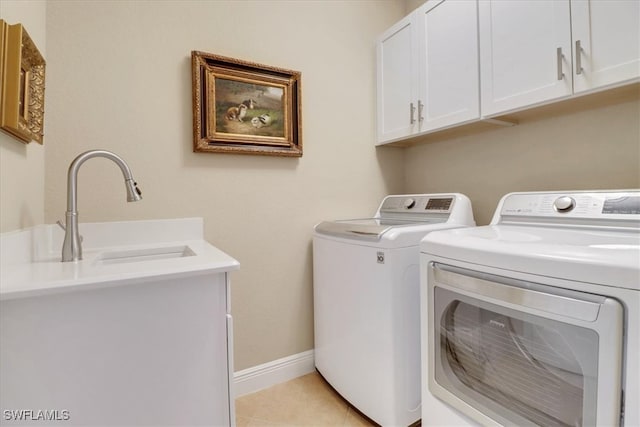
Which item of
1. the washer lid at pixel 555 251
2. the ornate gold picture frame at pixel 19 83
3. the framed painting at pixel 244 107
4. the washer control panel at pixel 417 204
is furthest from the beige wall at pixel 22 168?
the washer control panel at pixel 417 204

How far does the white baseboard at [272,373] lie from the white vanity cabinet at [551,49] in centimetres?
176

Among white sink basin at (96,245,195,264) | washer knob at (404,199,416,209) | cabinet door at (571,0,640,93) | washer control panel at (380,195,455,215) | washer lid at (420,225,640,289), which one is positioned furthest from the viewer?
washer knob at (404,199,416,209)

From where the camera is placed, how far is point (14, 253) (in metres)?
1.00

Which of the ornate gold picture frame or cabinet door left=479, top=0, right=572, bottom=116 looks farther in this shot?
cabinet door left=479, top=0, right=572, bottom=116

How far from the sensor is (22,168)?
3.61 ft

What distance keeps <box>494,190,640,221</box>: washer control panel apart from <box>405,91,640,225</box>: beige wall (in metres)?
0.29

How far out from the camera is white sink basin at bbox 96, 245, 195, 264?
133cm

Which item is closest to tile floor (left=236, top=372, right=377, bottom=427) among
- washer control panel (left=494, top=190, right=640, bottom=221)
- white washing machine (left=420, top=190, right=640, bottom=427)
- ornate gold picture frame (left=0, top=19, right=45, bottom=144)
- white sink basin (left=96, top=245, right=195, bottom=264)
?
white washing machine (left=420, top=190, right=640, bottom=427)

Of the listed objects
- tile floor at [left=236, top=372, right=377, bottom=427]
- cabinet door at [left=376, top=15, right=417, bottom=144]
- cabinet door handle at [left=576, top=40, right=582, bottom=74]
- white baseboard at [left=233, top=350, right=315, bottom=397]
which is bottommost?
tile floor at [left=236, top=372, right=377, bottom=427]

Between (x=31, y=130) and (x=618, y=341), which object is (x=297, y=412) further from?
(x=31, y=130)

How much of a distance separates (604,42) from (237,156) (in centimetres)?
166

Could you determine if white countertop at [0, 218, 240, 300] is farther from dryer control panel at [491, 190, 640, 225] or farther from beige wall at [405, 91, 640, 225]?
beige wall at [405, 91, 640, 225]

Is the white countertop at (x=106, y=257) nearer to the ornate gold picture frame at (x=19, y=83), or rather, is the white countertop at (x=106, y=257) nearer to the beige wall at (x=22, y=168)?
the beige wall at (x=22, y=168)

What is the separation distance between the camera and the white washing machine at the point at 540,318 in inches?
28.0
